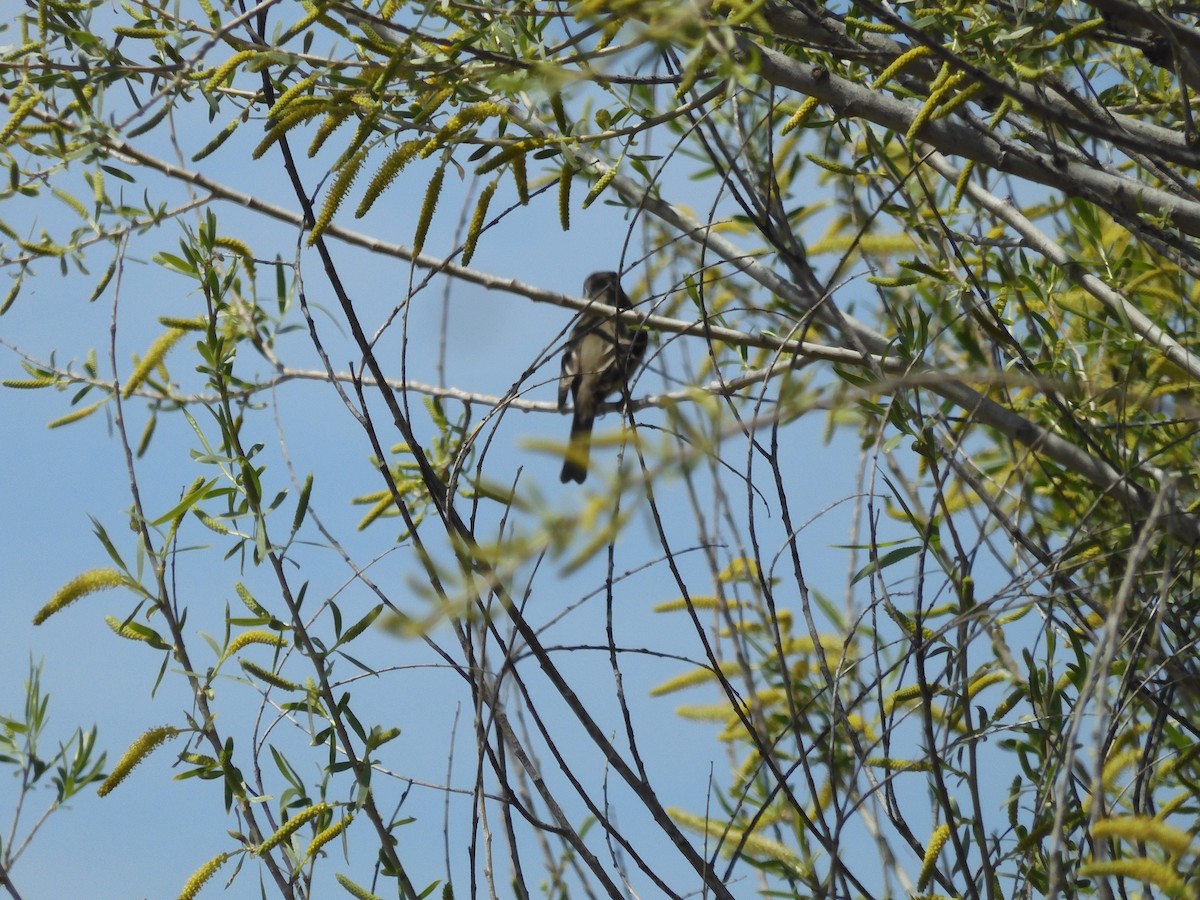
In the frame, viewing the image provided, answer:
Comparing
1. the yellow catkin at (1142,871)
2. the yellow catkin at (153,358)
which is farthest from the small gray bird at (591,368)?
the yellow catkin at (1142,871)

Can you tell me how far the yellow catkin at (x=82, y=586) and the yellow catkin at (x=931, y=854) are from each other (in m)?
1.55

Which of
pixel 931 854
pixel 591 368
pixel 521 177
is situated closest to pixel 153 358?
pixel 521 177

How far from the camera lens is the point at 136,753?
2.12m

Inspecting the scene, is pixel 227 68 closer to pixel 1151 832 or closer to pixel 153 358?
pixel 153 358

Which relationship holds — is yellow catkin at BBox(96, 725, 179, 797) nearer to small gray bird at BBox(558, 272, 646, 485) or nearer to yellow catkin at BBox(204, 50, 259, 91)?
yellow catkin at BBox(204, 50, 259, 91)

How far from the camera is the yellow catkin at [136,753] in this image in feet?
6.86

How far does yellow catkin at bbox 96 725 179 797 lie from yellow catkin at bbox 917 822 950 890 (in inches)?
54.3

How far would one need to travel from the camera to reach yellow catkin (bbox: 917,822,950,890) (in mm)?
2120

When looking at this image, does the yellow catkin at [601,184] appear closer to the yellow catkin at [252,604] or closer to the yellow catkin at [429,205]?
the yellow catkin at [429,205]

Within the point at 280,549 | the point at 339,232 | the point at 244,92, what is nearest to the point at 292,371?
the point at 339,232

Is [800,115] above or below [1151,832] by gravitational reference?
above

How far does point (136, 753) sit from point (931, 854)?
145 cm

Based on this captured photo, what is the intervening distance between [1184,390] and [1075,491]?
36 cm

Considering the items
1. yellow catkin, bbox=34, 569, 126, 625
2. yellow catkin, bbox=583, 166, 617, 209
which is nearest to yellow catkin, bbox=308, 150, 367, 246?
yellow catkin, bbox=583, 166, 617, 209
